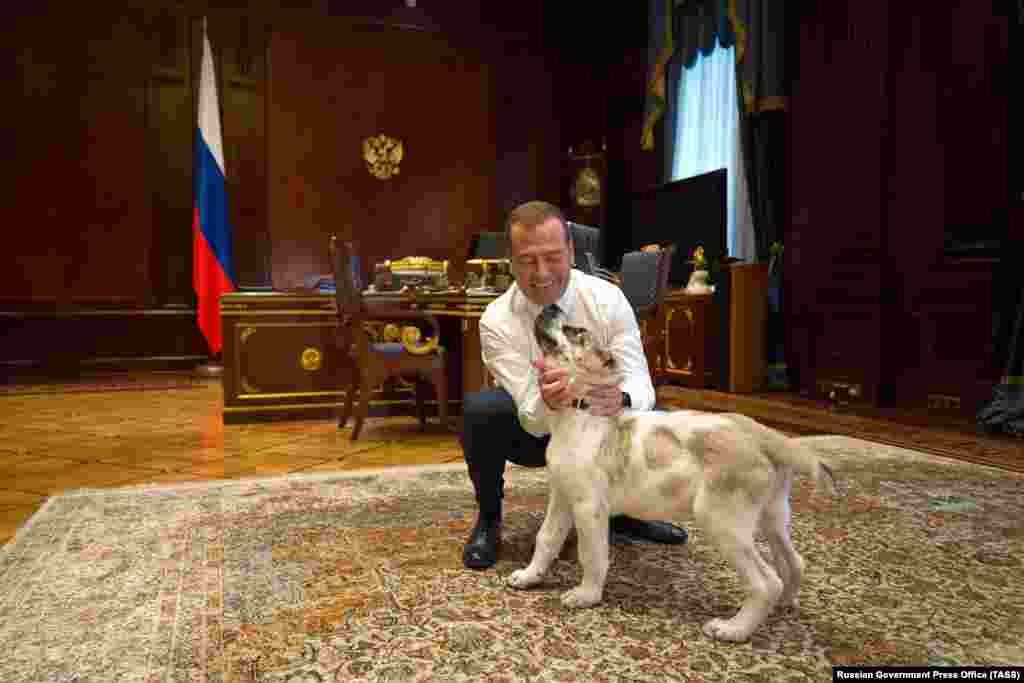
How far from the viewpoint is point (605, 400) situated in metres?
1.62

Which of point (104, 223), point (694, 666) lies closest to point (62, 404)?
point (104, 223)

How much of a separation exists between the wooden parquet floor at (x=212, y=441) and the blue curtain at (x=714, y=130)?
1821 mm

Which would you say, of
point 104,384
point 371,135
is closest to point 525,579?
point 104,384

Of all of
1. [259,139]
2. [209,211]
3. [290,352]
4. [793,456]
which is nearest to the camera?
[793,456]

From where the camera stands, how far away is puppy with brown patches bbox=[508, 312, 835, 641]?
1480mm

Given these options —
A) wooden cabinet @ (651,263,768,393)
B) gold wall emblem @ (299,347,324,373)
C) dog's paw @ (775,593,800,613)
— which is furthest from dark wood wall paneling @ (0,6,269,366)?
dog's paw @ (775,593,800,613)

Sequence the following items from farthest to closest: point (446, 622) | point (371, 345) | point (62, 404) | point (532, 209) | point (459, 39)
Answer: point (459, 39) < point (62, 404) < point (371, 345) < point (532, 209) < point (446, 622)

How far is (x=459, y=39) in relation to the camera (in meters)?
8.62

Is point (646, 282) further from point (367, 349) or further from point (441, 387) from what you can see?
point (367, 349)

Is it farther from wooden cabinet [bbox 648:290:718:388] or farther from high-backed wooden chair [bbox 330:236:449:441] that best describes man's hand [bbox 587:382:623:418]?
wooden cabinet [bbox 648:290:718:388]

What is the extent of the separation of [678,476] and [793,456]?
24cm

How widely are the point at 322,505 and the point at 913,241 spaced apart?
4.39 m

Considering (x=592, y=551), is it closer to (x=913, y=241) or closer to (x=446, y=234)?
(x=913, y=241)

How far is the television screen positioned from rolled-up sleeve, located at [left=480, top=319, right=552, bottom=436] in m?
4.91
